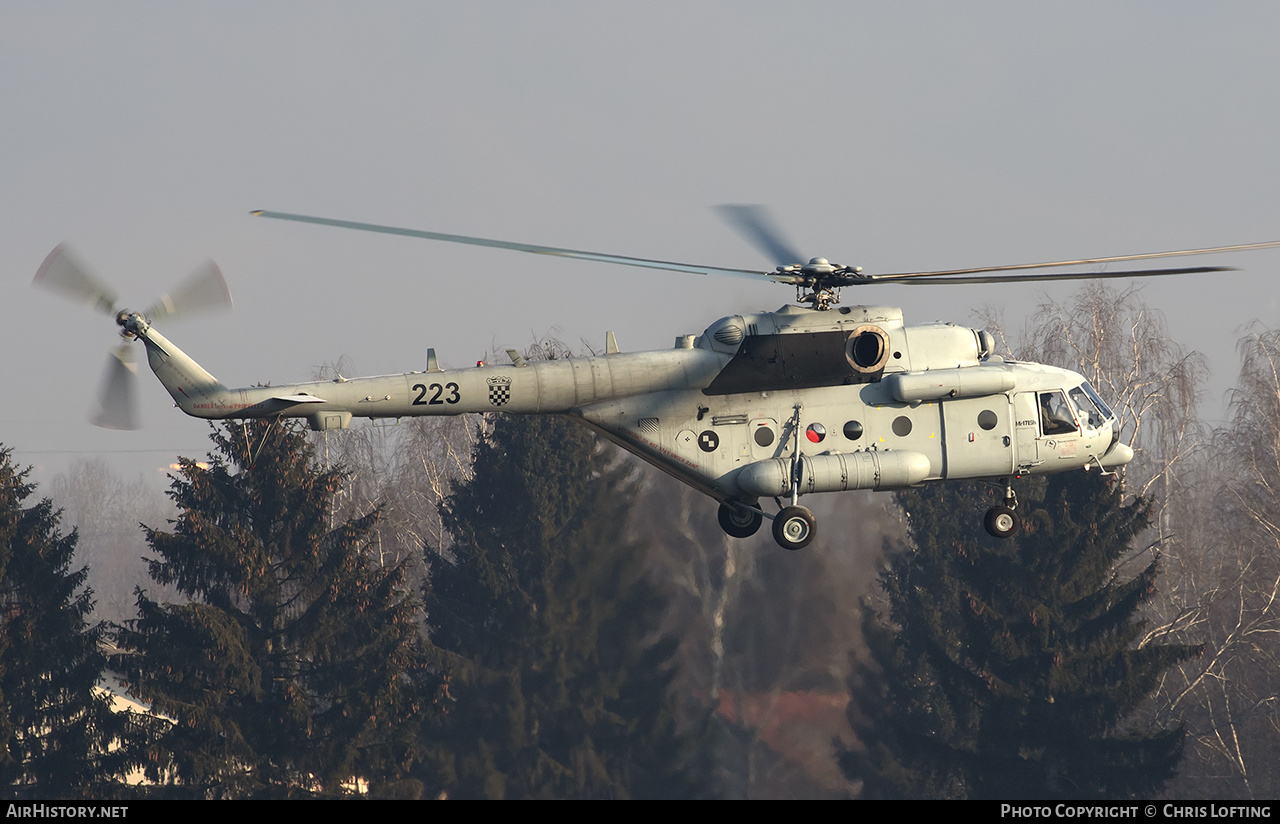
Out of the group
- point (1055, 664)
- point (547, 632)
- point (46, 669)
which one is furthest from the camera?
point (547, 632)

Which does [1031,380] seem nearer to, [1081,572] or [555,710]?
[1081,572]

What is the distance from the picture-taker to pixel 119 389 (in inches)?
878

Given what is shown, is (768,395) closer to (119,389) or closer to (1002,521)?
(1002,521)

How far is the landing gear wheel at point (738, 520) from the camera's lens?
23850mm

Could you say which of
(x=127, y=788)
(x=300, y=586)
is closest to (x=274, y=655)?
(x=300, y=586)

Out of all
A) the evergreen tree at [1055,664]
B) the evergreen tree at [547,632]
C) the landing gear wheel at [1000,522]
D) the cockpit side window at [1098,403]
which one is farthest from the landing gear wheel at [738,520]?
the evergreen tree at [547,632]

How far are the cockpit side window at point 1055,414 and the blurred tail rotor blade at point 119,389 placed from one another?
1565 cm

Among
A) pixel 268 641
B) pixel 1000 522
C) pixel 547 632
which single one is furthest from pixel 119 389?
pixel 547 632

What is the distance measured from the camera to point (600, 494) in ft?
181

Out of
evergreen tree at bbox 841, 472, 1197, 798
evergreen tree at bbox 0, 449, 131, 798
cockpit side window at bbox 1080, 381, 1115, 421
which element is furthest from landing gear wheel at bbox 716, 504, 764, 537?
evergreen tree at bbox 0, 449, 131, 798

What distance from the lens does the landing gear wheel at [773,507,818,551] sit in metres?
22.7

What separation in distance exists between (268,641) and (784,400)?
26106 millimetres

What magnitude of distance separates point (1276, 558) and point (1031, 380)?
39.9 meters

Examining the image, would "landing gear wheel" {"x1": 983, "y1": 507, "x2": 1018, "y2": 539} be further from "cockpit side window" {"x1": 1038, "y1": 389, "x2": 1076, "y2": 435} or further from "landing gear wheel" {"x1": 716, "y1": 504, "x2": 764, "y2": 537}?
"landing gear wheel" {"x1": 716, "y1": 504, "x2": 764, "y2": 537}
